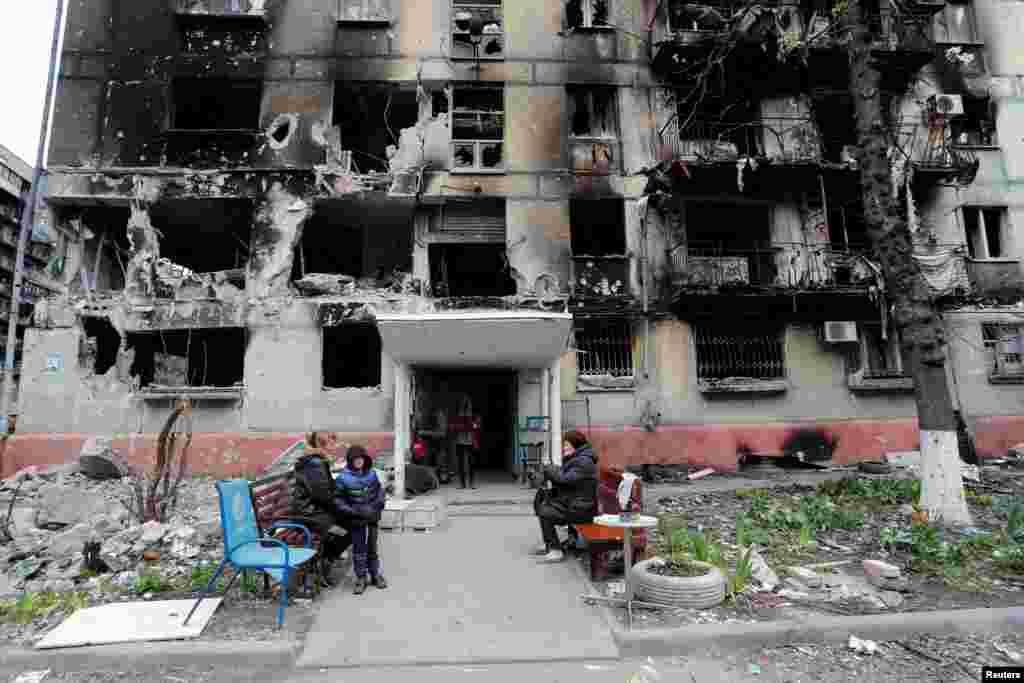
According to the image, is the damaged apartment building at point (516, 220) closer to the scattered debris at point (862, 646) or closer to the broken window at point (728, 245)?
the broken window at point (728, 245)

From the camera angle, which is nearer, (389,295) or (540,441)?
(540,441)

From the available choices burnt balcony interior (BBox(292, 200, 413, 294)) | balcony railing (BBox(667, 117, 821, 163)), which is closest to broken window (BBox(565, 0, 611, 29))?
balcony railing (BBox(667, 117, 821, 163))

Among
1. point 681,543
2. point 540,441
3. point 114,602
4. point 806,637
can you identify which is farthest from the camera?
point 540,441

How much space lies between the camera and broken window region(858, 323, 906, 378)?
13391 mm

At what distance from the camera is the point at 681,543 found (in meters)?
5.96

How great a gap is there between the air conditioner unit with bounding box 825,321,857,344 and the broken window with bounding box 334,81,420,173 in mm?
12335

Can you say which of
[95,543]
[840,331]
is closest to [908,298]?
[840,331]

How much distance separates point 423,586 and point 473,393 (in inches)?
343

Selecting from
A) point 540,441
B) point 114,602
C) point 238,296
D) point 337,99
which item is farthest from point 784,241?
point 114,602

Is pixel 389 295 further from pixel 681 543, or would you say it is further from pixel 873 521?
pixel 873 521

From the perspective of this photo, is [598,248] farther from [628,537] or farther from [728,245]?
[628,537]

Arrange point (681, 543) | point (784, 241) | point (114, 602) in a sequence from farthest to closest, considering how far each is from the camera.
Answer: point (784, 241), point (681, 543), point (114, 602)

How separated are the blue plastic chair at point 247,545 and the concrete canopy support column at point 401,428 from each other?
12.9 ft

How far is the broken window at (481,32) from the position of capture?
13945mm
